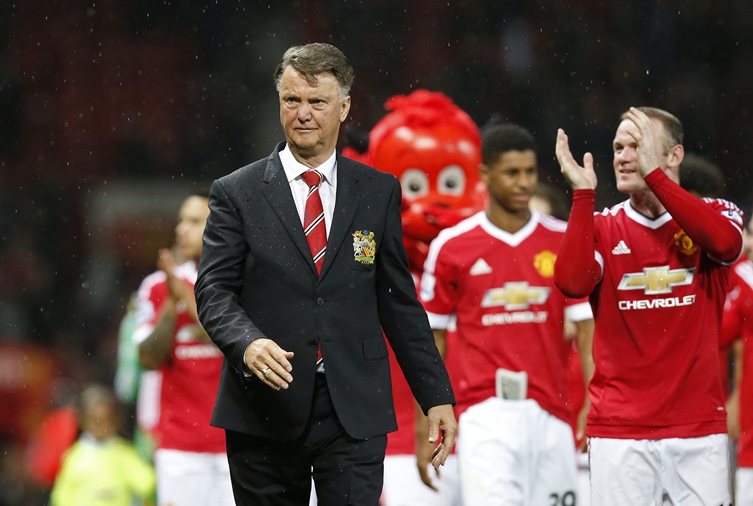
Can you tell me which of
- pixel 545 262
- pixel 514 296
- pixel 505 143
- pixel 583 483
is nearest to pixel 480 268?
pixel 514 296

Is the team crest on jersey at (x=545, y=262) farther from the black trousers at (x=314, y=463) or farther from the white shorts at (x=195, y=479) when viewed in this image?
the black trousers at (x=314, y=463)

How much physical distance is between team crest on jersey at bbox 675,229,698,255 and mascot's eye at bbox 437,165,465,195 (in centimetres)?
222

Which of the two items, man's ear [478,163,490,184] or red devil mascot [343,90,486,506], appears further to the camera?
red devil mascot [343,90,486,506]

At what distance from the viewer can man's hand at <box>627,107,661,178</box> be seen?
4.70 metres

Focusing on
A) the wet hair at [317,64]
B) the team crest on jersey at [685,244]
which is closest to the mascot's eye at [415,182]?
the team crest on jersey at [685,244]

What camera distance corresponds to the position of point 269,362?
3580 millimetres

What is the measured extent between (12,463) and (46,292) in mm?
2606

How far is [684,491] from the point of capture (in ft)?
15.6

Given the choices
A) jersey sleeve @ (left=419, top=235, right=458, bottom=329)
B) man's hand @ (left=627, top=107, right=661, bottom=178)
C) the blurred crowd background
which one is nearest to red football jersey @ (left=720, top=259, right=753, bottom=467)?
jersey sleeve @ (left=419, top=235, right=458, bottom=329)

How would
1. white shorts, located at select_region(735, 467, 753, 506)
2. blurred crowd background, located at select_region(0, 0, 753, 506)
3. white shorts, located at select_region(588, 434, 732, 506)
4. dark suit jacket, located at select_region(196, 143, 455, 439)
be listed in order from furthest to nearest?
1. blurred crowd background, located at select_region(0, 0, 753, 506)
2. white shorts, located at select_region(735, 467, 753, 506)
3. white shorts, located at select_region(588, 434, 732, 506)
4. dark suit jacket, located at select_region(196, 143, 455, 439)

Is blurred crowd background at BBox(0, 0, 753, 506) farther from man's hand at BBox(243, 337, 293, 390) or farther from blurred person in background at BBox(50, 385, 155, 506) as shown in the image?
man's hand at BBox(243, 337, 293, 390)

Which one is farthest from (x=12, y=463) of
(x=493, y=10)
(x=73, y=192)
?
(x=493, y=10)

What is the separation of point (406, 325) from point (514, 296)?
1990mm

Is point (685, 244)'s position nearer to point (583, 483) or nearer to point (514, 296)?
point (514, 296)
